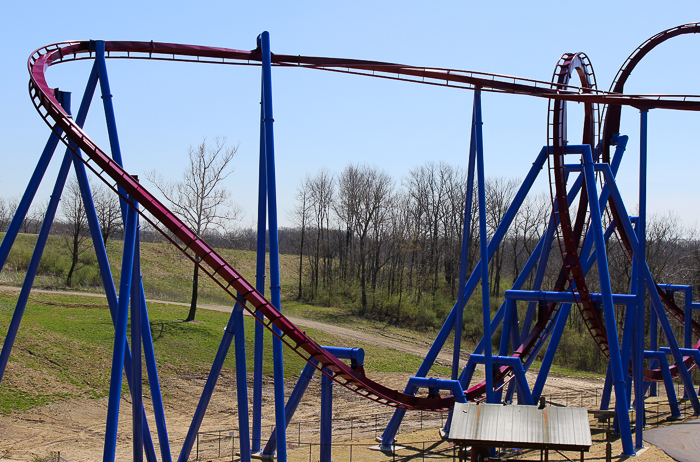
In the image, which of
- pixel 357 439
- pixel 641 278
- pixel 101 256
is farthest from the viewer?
pixel 357 439

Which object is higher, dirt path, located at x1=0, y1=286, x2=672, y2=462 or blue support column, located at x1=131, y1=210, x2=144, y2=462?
blue support column, located at x1=131, y1=210, x2=144, y2=462

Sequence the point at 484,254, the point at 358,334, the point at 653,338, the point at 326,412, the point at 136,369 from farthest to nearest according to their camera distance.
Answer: the point at 358,334, the point at 653,338, the point at 484,254, the point at 326,412, the point at 136,369

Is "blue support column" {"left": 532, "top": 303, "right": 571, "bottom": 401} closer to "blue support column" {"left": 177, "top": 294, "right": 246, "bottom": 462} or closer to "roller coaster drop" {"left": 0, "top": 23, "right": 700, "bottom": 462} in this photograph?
"roller coaster drop" {"left": 0, "top": 23, "right": 700, "bottom": 462}

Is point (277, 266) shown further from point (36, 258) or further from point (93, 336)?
point (93, 336)

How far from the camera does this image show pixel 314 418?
877 inches

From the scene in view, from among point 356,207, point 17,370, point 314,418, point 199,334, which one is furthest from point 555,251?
point 17,370

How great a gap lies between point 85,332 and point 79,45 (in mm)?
16594

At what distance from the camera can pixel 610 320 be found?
16.0m

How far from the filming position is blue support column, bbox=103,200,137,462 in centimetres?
1195

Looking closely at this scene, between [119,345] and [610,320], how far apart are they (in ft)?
36.6

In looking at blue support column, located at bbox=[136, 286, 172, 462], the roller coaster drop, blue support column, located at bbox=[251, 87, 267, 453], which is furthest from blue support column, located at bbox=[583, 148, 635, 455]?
blue support column, located at bbox=[136, 286, 172, 462]

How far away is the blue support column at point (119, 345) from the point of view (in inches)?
471

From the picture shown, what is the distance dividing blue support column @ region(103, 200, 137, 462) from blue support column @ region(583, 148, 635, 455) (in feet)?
34.8

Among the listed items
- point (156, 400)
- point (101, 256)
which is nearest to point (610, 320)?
point (156, 400)
